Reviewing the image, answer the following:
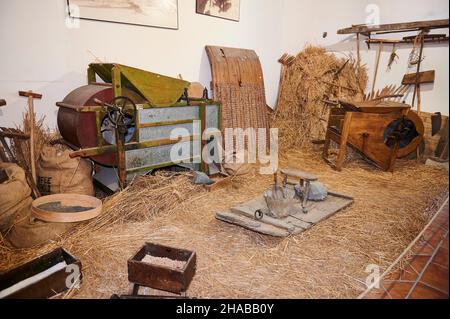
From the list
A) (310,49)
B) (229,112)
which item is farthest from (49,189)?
(310,49)

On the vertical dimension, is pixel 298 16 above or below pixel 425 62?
above

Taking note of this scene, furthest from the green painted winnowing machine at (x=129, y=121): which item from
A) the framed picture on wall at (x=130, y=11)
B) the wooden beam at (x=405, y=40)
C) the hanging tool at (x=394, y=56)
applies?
the hanging tool at (x=394, y=56)

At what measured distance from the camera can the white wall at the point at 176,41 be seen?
12.8 feet

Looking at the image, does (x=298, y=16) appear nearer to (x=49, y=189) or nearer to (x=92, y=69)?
(x=92, y=69)

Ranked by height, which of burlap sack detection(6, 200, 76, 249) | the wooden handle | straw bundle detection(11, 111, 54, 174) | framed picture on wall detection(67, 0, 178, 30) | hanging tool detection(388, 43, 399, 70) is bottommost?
burlap sack detection(6, 200, 76, 249)

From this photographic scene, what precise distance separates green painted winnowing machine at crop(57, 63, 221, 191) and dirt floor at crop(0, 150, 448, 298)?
805 mm

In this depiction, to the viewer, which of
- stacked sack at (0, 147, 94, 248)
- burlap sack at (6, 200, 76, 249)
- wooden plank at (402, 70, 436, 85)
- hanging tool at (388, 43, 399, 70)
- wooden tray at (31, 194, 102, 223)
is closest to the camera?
burlap sack at (6, 200, 76, 249)

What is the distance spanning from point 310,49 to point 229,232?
5.32 metres

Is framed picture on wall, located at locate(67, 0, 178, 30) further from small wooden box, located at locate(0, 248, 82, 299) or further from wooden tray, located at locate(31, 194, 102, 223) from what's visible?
small wooden box, located at locate(0, 248, 82, 299)

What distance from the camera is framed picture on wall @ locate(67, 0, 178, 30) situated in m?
4.25

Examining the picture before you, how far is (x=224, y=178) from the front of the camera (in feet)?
15.1

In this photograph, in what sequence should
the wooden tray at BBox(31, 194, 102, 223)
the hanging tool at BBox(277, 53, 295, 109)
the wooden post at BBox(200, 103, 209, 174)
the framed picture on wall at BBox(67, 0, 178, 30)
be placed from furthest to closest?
the hanging tool at BBox(277, 53, 295, 109) < the wooden post at BBox(200, 103, 209, 174) < the framed picture on wall at BBox(67, 0, 178, 30) < the wooden tray at BBox(31, 194, 102, 223)

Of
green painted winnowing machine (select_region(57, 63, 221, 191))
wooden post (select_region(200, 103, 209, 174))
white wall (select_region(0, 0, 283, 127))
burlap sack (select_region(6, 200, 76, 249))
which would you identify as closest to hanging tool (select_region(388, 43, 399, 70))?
white wall (select_region(0, 0, 283, 127))

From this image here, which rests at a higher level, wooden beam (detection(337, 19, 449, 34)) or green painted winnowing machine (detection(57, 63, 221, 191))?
wooden beam (detection(337, 19, 449, 34))
